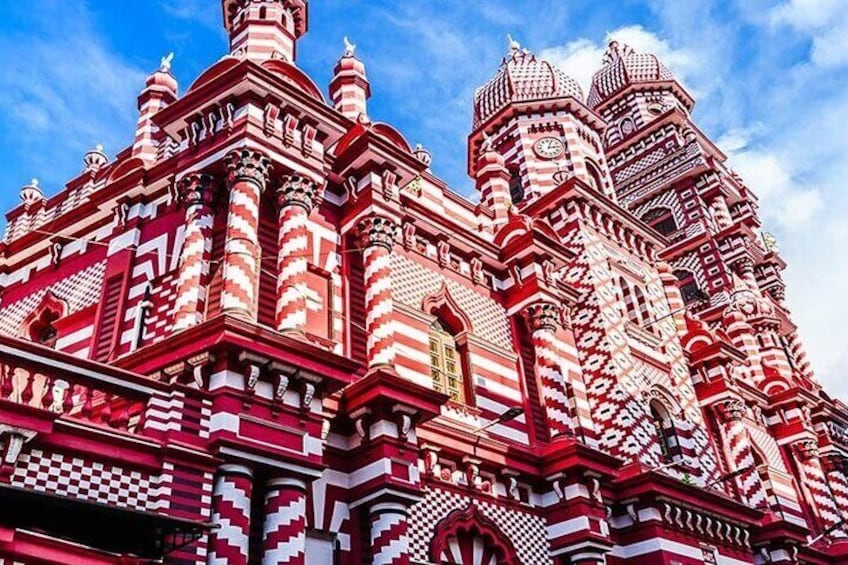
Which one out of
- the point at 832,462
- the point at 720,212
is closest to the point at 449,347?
the point at 832,462

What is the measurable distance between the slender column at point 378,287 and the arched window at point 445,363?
1.90 metres

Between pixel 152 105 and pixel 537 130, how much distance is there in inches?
587

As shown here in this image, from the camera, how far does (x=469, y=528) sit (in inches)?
637

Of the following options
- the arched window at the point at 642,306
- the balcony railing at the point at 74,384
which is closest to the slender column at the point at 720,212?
the arched window at the point at 642,306

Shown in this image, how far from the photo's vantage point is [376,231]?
17.7 metres

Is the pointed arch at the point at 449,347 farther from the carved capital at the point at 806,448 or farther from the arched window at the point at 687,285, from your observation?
the arched window at the point at 687,285

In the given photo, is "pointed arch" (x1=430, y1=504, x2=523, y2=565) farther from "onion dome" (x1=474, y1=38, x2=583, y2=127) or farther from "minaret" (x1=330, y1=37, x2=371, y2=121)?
"onion dome" (x1=474, y1=38, x2=583, y2=127)

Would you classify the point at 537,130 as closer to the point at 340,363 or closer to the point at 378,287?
the point at 378,287

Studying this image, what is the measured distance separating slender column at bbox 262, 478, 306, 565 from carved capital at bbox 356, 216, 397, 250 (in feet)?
20.6

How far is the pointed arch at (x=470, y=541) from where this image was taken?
51.3 ft

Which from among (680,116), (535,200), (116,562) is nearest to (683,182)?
(680,116)

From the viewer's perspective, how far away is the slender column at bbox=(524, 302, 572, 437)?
64.2 ft

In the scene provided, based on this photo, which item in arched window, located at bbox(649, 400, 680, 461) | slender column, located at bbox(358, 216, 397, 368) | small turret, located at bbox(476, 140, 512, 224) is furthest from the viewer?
small turret, located at bbox(476, 140, 512, 224)

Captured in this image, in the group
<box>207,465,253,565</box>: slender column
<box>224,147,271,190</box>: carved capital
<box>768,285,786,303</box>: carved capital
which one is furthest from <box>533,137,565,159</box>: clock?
<box>207,465,253,565</box>: slender column
